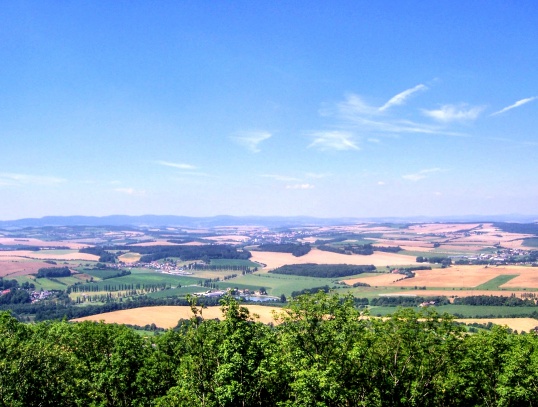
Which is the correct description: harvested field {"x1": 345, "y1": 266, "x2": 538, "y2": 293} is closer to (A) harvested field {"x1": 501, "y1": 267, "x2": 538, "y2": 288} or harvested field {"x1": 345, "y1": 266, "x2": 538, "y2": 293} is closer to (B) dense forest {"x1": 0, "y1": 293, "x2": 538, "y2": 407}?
(A) harvested field {"x1": 501, "y1": 267, "x2": 538, "y2": 288}

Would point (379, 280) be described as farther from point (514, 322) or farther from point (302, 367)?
point (302, 367)

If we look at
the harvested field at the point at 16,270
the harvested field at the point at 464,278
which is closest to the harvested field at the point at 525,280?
the harvested field at the point at 464,278

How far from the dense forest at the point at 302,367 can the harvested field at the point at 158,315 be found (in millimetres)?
65589

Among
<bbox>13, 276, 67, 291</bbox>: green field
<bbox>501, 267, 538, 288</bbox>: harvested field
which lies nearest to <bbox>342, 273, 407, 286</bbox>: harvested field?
<bbox>501, 267, 538, 288</bbox>: harvested field

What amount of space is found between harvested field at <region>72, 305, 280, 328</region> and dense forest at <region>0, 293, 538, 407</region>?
65.6 m

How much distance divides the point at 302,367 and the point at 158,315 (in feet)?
293

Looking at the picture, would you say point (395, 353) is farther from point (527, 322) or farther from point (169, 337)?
point (527, 322)

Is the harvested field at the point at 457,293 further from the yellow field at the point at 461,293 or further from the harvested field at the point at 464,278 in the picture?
the harvested field at the point at 464,278

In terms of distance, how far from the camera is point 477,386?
90.8 ft

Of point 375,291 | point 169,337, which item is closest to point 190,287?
point 375,291

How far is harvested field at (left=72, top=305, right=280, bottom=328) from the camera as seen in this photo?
321 feet

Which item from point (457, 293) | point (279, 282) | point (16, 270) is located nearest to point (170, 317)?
point (279, 282)

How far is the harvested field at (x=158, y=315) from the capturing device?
97719 mm

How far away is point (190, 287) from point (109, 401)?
14337cm
